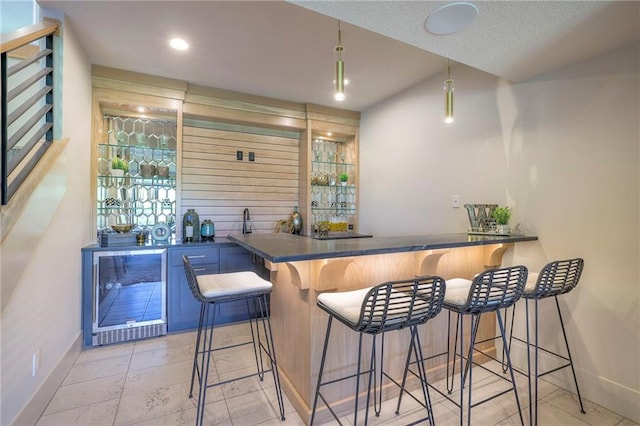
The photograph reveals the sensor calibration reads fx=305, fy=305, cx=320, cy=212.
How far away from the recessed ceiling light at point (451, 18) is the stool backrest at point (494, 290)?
4.32 feet

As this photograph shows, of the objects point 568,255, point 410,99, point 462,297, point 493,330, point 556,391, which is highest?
point 410,99

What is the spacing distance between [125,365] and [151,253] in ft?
3.15

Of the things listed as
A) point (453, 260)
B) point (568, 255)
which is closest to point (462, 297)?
point (453, 260)

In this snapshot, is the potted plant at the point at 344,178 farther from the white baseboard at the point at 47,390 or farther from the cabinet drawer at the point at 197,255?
the white baseboard at the point at 47,390

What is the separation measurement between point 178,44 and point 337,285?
2.35 metres

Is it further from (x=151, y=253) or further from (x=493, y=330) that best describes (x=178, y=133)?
(x=493, y=330)

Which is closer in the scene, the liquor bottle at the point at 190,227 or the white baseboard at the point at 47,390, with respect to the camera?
the white baseboard at the point at 47,390

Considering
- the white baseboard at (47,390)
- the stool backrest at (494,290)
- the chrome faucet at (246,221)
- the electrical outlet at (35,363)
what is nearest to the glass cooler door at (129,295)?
the white baseboard at (47,390)

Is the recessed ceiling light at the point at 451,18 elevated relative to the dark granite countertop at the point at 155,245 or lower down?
elevated

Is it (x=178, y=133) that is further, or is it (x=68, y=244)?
(x=178, y=133)

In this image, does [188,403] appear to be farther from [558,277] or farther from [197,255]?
[558,277]

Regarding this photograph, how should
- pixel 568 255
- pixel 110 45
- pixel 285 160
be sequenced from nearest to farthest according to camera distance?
pixel 568 255, pixel 110 45, pixel 285 160

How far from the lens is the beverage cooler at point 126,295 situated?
2.72 meters

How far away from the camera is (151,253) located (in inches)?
115
